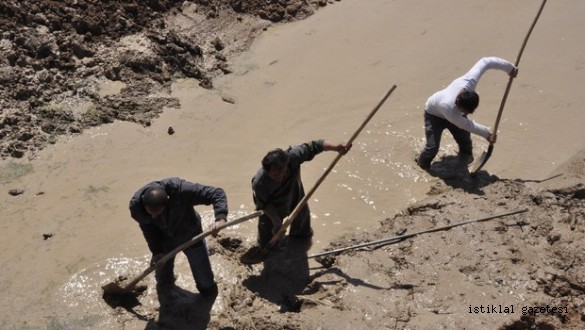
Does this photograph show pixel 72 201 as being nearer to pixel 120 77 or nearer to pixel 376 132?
pixel 120 77

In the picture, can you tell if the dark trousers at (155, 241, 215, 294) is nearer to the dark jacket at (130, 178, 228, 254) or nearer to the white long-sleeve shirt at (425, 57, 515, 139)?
the dark jacket at (130, 178, 228, 254)

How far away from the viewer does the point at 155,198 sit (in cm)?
386

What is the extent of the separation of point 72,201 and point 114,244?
860mm

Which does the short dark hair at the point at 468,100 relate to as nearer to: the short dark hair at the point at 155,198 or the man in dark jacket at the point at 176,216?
the man in dark jacket at the point at 176,216

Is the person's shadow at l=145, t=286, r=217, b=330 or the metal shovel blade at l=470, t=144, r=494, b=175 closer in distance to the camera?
the person's shadow at l=145, t=286, r=217, b=330

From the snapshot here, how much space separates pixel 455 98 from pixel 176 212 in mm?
3005

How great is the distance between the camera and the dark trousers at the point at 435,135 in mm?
5906

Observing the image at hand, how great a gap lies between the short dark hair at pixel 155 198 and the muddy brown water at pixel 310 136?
1.27 m

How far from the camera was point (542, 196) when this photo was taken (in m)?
5.12

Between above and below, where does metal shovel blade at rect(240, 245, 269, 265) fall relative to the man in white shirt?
below

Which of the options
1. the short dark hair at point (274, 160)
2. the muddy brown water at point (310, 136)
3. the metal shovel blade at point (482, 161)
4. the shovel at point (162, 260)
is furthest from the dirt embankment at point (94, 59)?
the metal shovel blade at point (482, 161)

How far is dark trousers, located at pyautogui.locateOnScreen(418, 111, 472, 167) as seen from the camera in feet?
19.4

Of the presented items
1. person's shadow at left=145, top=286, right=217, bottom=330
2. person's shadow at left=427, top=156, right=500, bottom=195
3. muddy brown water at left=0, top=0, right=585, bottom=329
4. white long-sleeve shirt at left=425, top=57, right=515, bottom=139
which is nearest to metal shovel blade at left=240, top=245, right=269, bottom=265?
muddy brown water at left=0, top=0, right=585, bottom=329

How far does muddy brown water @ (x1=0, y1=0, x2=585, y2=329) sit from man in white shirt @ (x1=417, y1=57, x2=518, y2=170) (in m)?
0.30
